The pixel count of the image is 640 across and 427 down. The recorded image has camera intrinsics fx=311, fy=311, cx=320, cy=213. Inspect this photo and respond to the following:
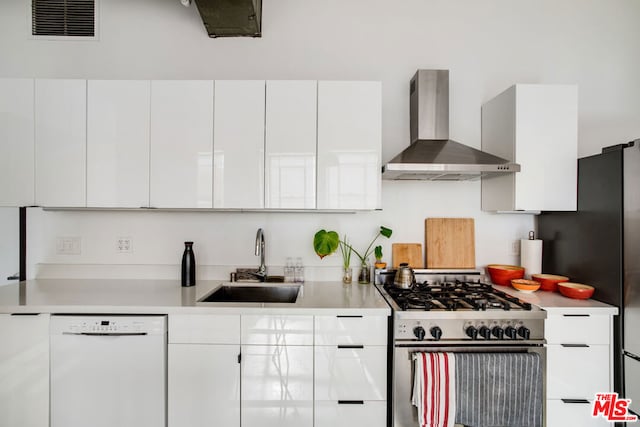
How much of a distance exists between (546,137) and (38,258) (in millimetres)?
3639

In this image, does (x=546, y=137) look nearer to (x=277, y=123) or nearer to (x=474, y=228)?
(x=474, y=228)

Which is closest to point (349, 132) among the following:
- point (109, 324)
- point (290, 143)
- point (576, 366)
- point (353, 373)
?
point (290, 143)

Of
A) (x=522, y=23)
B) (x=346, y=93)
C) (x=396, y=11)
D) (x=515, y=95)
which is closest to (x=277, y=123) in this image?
(x=346, y=93)

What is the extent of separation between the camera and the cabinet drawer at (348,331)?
5.39 ft

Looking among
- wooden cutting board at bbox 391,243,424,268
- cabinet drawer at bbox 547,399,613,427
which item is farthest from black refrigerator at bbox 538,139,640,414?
wooden cutting board at bbox 391,243,424,268

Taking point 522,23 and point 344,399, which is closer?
point 344,399

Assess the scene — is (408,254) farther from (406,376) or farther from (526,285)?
(406,376)

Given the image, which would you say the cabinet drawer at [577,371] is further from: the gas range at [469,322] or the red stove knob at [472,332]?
the red stove knob at [472,332]

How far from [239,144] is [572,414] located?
2.43 metres

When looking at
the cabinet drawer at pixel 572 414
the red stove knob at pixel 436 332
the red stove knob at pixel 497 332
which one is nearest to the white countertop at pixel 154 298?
the red stove knob at pixel 436 332

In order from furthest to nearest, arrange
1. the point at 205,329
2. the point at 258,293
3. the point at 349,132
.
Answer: the point at 258,293 < the point at 349,132 < the point at 205,329

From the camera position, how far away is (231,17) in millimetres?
2088

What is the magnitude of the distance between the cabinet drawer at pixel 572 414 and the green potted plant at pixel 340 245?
1.22 metres

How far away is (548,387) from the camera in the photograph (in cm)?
170
